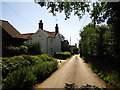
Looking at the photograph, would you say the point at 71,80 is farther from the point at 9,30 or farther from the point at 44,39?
the point at 44,39

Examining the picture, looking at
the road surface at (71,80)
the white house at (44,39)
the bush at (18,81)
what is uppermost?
the white house at (44,39)

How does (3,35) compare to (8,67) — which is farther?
(3,35)

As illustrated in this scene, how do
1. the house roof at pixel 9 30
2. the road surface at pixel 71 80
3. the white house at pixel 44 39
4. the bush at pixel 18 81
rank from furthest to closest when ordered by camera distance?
the white house at pixel 44 39 < the house roof at pixel 9 30 < the road surface at pixel 71 80 < the bush at pixel 18 81

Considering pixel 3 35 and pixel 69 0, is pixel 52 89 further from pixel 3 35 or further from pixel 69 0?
pixel 3 35

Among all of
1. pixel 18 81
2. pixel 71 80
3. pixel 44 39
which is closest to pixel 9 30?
pixel 71 80

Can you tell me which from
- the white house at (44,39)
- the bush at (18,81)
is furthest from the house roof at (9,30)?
the white house at (44,39)

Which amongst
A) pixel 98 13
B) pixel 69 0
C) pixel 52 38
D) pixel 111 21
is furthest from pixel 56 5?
pixel 52 38

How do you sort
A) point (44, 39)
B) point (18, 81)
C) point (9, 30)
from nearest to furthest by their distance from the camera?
point (18, 81), point (9, 30), point (44, 39)

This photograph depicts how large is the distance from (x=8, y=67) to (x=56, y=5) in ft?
18.1

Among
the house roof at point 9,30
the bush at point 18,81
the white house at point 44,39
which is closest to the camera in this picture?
the bush at point 18,81

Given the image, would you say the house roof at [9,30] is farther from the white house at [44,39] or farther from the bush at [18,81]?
the white house at [44,39]

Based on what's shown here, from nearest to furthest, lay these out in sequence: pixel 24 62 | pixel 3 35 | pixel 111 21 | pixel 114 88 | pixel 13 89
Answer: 1. pixel 13 89
2. pixel 114 88
3. pixel 111 21
4. pixel 24 62
5. pixel 3 35

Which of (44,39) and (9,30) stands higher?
(9,30)

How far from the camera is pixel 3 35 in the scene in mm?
17141
